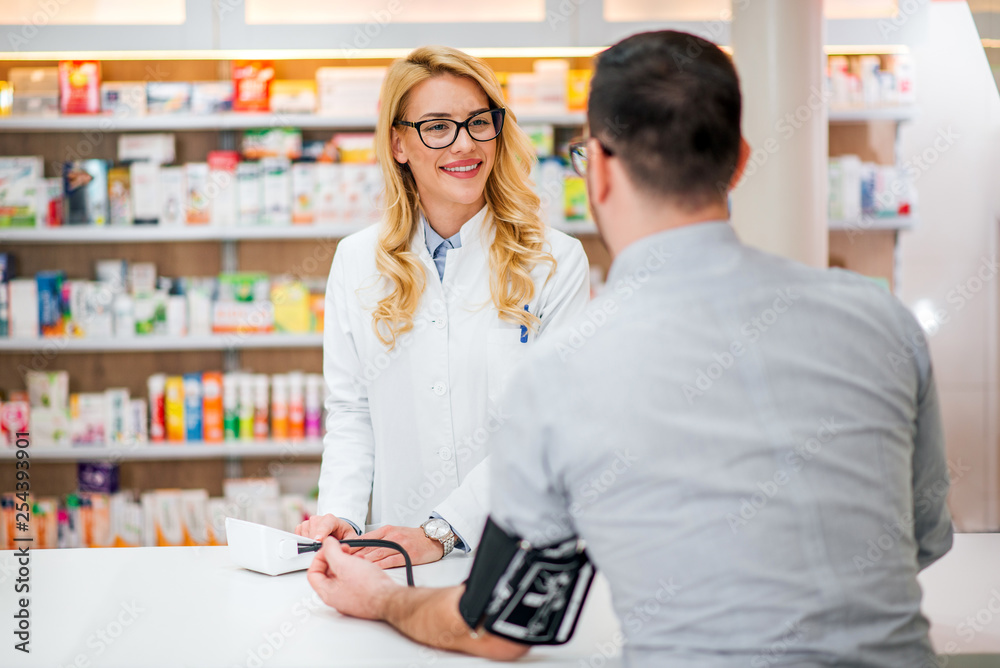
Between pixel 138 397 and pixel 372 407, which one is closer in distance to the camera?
pixel 372 407

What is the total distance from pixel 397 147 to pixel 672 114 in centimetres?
103

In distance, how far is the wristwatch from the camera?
1.37 m

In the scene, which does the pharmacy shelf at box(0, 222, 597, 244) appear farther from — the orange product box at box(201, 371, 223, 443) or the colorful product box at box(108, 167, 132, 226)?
the orange product box at box(201, 371, 223, 443)

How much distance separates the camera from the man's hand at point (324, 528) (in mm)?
1323

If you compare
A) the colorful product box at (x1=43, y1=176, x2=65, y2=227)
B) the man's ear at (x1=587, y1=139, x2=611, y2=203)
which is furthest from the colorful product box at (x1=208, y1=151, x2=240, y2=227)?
the man's ear at (x1=587, y1=139, x2=611, y2=203)

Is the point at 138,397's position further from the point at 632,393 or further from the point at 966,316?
the point at 966,316

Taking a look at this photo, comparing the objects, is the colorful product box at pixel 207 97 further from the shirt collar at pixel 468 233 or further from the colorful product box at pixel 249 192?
the shirt collar at pixel 468 233

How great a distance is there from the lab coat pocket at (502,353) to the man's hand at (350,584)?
24.0 inches

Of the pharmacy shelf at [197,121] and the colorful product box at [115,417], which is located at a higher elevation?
the pharmacy shelf at [197,121]

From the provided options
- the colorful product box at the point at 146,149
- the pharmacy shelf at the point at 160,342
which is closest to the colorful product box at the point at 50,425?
the pharmacy shelf at the point at 160,342

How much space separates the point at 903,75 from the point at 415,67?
280 cm

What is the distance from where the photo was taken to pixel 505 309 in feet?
5.40

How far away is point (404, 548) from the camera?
4.20 ft

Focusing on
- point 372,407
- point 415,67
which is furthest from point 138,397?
point 415,67
